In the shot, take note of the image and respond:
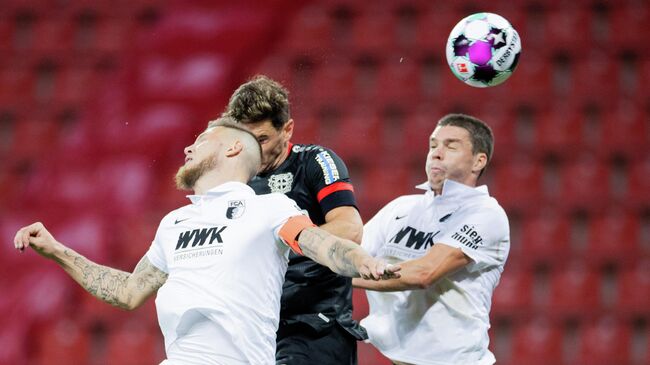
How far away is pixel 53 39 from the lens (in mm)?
7316

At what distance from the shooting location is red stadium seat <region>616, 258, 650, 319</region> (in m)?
6.20

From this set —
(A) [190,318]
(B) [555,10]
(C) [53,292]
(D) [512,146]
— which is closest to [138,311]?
(C) [53,292]

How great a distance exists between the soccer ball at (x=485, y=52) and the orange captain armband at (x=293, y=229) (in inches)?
56.4

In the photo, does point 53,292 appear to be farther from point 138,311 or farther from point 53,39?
point 53,39

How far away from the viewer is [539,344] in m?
6.14

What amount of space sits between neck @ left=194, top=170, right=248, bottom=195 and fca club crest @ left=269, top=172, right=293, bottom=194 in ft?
1.49

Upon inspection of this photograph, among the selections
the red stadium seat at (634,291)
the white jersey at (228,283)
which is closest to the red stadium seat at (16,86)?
the red stadium seat at (634,291)

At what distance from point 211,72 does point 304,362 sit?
4346 mm

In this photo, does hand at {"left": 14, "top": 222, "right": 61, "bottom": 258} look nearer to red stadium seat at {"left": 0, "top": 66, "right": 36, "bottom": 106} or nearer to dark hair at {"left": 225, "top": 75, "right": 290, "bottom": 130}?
dark hair at {"left": 225, "top": 75, "right": 290, "bottom": 130}

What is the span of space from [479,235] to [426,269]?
0.27 m

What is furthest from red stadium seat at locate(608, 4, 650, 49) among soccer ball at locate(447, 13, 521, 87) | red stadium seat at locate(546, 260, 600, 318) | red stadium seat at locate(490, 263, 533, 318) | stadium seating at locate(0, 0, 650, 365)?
soccer ball at locate(447, 13, 521, 87)

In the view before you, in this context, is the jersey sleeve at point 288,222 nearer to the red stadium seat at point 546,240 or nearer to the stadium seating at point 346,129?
the stadium seating at point 346,129

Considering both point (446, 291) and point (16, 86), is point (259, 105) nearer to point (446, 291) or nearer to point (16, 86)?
point (446, 291)

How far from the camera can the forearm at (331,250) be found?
2393 mm
